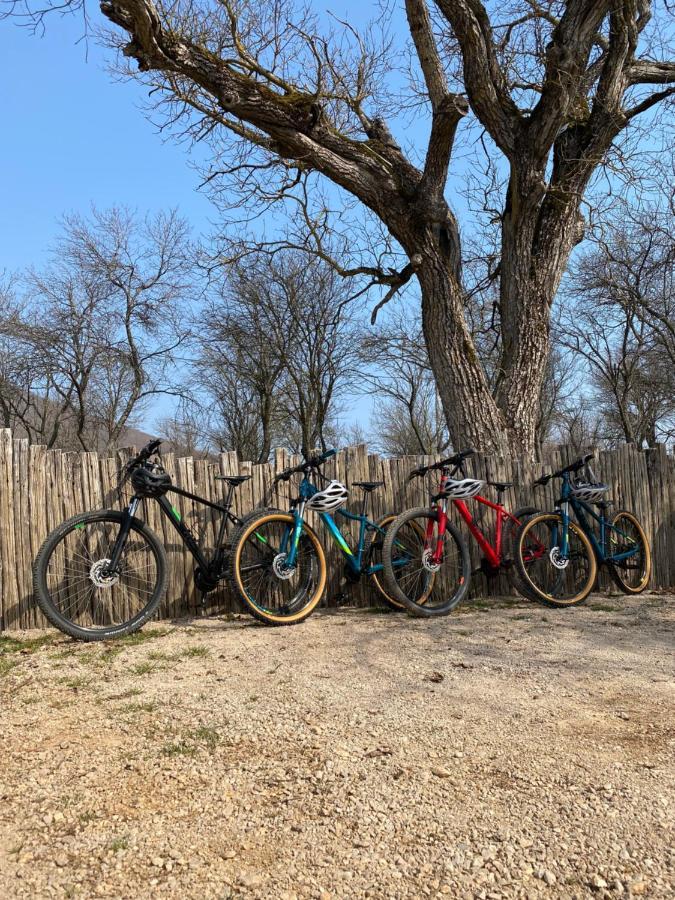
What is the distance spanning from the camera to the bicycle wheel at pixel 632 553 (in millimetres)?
7070

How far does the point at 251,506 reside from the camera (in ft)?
18.7

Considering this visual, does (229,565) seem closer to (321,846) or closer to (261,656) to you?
(261,656)

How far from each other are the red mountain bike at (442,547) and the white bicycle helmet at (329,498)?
511 millimetres

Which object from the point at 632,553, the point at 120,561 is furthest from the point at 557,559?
the point at 120,561

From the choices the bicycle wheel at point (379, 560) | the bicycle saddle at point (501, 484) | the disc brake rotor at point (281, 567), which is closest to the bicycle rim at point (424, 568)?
the bicycle wheel at point (379, 560)

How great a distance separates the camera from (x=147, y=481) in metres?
4.92

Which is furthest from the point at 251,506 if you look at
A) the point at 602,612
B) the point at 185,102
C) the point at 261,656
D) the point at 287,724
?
the point at 185,102

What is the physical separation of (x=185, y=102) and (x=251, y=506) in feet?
17.8

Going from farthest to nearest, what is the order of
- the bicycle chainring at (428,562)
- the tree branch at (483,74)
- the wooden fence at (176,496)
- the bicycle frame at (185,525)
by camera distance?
the tree branch at (483,74)
the bicycle chainring at (428,562)
the wooden fence at (176,496)
the bicycle frame at (185,525)

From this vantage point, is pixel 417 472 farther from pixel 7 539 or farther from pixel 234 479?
pixel 7 539

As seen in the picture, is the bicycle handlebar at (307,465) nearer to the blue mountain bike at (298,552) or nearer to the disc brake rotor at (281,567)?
the blue mountain bike at (298,552)

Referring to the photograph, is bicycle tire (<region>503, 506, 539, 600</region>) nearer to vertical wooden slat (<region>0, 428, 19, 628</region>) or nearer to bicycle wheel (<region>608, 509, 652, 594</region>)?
bicycle wheel (<region>608, 509, 652, 594</region>)

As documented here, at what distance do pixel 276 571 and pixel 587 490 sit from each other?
11.5 feet

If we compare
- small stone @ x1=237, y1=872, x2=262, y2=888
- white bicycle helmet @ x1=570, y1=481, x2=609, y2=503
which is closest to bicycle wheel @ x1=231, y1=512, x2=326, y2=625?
white bicycle helmet @ x1=570, y1=481, x2=609, y2=503
